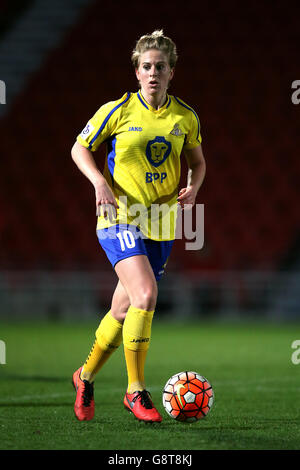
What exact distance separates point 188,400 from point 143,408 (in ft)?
0.82

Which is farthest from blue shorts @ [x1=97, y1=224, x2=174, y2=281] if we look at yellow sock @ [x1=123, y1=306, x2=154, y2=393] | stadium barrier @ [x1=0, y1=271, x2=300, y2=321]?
stadium barrier @ [x1=0, y1=271, x2=300, y2=321]

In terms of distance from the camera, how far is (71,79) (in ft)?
56.2

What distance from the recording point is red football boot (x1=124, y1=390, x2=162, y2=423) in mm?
4051

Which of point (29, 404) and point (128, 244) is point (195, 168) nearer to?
point (128, 244)

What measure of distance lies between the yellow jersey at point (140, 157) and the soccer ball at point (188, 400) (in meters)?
0.83

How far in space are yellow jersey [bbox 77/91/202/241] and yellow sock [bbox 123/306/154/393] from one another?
47 cm

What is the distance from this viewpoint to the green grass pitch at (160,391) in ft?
11.8

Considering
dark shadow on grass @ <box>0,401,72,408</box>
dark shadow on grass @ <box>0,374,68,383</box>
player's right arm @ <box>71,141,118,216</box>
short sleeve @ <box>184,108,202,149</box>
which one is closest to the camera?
player's right arm @ <box>71,141,118,216</box>

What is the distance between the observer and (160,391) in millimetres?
5684

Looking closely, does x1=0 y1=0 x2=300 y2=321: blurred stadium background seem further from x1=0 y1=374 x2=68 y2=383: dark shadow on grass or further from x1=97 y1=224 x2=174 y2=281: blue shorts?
x1=97 y1=224 x2=174 y2=281: blue shorts

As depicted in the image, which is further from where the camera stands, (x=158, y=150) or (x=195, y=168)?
(x=195, y=168)

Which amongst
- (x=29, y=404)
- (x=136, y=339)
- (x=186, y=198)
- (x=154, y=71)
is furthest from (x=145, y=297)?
(x=29, y=404)

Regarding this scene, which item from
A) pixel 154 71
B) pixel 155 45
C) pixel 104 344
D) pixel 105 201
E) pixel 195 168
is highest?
pixel 155 45

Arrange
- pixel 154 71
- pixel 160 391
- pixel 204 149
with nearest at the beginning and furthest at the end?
1. pixel 154 71
2. pixel 160 391
3. pixel 204 149
